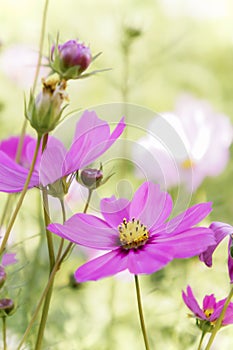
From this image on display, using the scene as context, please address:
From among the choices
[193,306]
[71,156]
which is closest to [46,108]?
[71,156]

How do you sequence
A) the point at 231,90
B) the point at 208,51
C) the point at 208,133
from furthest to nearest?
the point at 208,51
the point at 231,90
the point at 208,133

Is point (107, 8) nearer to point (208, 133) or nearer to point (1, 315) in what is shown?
point (208, 133)

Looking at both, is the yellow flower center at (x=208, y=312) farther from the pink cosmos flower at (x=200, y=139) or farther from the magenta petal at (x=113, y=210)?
the pink cosmos flower at (x=200, y=139)

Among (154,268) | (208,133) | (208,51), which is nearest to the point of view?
(154,268)

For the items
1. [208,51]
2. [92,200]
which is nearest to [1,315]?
[92,200]

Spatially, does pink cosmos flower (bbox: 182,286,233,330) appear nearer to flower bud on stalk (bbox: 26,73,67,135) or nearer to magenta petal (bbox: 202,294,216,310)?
magenta petal (bbox: 202,294,216,310)

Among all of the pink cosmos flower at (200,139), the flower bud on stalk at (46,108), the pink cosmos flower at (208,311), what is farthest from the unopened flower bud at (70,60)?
the pink cosmos flower at (200,139)

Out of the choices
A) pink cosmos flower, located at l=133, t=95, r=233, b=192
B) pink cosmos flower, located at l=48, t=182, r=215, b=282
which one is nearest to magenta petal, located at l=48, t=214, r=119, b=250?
pink cosmos flower, located at l=48, t=182, r=215, b=282
